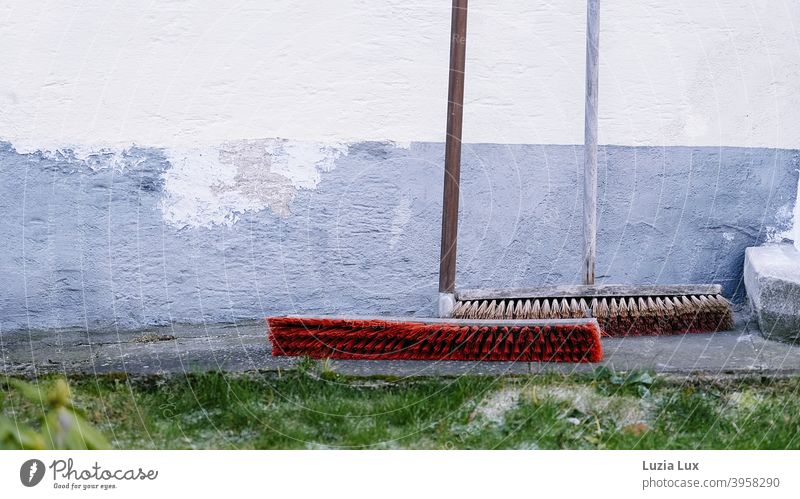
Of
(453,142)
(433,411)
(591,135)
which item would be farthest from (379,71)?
(433,411)

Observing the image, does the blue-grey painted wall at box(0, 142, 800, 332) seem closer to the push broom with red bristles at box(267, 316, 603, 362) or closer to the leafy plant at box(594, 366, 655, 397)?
the push broom with red bristles at box(267, 316, 603, 362)

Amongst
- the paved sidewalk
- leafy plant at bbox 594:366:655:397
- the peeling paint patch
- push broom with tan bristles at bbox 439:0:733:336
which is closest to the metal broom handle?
push broom with tan bristles at bbox 439:0:733:336

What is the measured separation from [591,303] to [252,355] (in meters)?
1.19

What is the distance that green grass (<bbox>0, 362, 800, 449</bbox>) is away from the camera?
7.17 feet

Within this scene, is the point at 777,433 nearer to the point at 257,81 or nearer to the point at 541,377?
the point at 541,377

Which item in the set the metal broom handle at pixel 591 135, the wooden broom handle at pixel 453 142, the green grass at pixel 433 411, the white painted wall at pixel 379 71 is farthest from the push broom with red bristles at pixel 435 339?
the white painted wall at pixel 379 71

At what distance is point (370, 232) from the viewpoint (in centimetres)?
366

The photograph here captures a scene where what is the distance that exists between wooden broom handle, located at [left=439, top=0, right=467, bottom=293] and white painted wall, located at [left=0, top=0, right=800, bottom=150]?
405mm

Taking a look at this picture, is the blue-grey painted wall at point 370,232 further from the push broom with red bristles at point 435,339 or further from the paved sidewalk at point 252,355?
the push broom with red bristles at point 435,339

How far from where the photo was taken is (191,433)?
7.44 feet

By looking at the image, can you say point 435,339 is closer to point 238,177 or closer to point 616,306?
point 616,306

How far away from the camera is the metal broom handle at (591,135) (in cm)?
334

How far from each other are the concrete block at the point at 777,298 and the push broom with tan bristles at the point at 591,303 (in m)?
0.14
